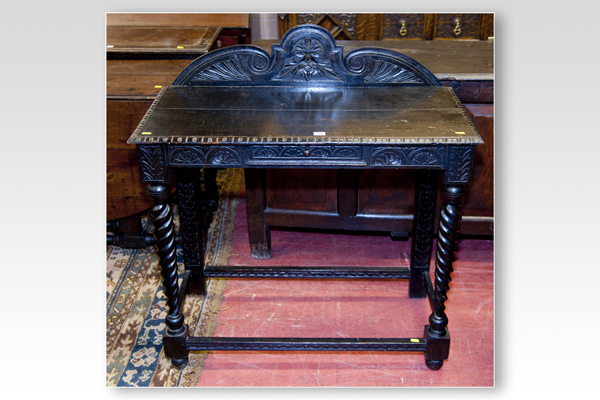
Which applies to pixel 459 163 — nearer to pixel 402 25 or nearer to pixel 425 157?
pixel 425 157

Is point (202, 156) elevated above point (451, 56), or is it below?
below

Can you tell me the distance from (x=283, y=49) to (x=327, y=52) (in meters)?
0.20

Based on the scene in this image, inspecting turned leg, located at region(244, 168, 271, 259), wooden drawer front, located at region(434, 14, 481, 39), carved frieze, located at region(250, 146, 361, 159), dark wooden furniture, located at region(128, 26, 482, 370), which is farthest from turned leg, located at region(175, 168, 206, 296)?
wooden drawer front, located at region(434, 14, 481, 39)

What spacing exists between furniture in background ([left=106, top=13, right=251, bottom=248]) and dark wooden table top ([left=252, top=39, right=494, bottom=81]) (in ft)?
2.14

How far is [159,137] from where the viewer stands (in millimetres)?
2234

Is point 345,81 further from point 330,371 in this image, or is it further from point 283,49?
point 330,371

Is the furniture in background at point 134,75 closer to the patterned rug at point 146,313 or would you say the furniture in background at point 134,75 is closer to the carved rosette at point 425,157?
the patterned rug at point 146,313

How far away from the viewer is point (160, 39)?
4070 millimetres

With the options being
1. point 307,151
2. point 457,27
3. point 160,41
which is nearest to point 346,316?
point 307,151

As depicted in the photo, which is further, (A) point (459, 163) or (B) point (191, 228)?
(B) point (191, 228)

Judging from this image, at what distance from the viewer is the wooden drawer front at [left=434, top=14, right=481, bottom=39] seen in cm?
550

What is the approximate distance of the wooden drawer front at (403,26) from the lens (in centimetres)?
551

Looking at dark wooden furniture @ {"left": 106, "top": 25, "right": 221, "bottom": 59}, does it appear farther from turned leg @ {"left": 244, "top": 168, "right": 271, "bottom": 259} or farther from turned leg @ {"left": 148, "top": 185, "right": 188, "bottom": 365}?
turned leg @ {"left": 148, "top": 185, "right": 188, "bottom": 365}

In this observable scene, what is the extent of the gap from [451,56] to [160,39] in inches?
80.8
